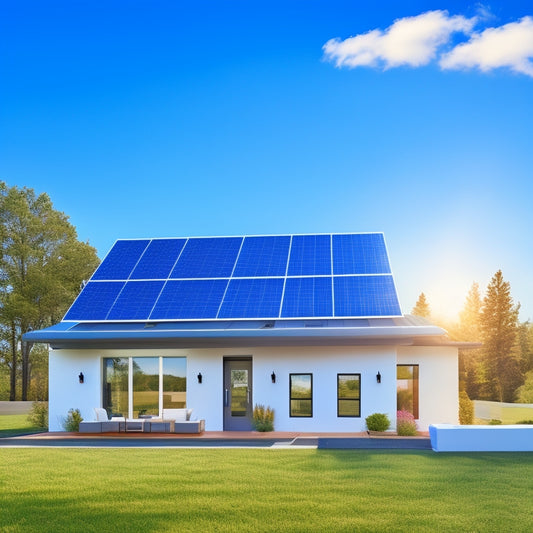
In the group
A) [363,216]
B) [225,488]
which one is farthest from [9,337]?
[225,488]

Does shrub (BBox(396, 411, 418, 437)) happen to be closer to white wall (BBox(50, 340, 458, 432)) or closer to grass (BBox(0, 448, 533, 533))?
white wall (BBox(50, 340, 458, 432))

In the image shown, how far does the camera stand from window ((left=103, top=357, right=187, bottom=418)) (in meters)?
23.0

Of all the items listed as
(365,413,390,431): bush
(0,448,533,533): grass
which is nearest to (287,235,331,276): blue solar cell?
(365,413,390,431): bush

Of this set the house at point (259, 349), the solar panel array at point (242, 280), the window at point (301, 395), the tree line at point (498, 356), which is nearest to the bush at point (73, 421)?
the house at point (259, 349)

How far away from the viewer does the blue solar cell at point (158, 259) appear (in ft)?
88.1

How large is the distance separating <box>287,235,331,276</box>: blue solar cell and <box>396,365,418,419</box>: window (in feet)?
14.6

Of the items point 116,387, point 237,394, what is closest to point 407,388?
point 237,394

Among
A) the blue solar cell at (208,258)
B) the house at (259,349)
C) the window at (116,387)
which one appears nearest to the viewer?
the house at (259,349)

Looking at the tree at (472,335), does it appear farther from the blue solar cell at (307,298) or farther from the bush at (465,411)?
the blue solar cell at (307,298)

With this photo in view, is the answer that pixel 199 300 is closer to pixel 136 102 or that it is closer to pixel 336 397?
pixel 336 397

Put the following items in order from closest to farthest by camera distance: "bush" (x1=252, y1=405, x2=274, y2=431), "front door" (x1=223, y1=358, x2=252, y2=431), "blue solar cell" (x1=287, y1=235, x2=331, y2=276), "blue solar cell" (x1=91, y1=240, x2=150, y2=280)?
"bush" (x1=252, y1=405, x2=274, y2=431) < "front door" (x1=223, y1=358, x2=252, y2=431) < "blue solar cell" (x1=287, y1=235, x2=331, y2=276) < "blue solar cell" (x1=91, y1=240, x2=150, y2=280)

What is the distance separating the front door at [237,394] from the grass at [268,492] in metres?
6.08

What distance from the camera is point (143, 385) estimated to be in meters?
23.2

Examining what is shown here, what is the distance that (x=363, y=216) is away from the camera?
38.7m
